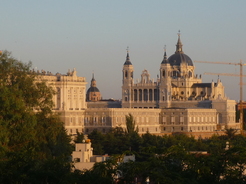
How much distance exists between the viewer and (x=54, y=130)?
343 feet

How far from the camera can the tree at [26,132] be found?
79.1 meters

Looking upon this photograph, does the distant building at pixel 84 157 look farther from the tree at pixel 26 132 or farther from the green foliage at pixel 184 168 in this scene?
the green foliage at pixel 184 168

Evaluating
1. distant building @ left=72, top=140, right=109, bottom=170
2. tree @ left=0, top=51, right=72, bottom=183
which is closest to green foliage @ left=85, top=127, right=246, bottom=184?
tree @ left=0, top=51, right=72, bottom=183

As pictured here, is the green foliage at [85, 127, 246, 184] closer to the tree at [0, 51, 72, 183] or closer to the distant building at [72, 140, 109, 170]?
the tree at [0, 51, 72, 183]

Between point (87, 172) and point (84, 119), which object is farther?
point (84, 119)

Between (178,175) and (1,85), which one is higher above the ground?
(1,85)

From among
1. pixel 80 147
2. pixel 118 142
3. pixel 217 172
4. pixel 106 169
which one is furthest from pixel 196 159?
pixel 118 142

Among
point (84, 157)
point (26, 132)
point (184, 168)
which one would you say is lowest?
point (184, 168)

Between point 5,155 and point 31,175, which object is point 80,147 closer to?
point 5,155

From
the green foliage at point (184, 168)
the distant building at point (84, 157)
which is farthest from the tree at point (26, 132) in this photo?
the green foliage at point (184, 168)

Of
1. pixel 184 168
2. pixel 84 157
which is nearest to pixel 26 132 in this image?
pixel 84 157

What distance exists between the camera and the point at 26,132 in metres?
97.2

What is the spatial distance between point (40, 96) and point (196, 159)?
84.8 feet

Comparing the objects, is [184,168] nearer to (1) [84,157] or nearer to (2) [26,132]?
(2) [26,132]
